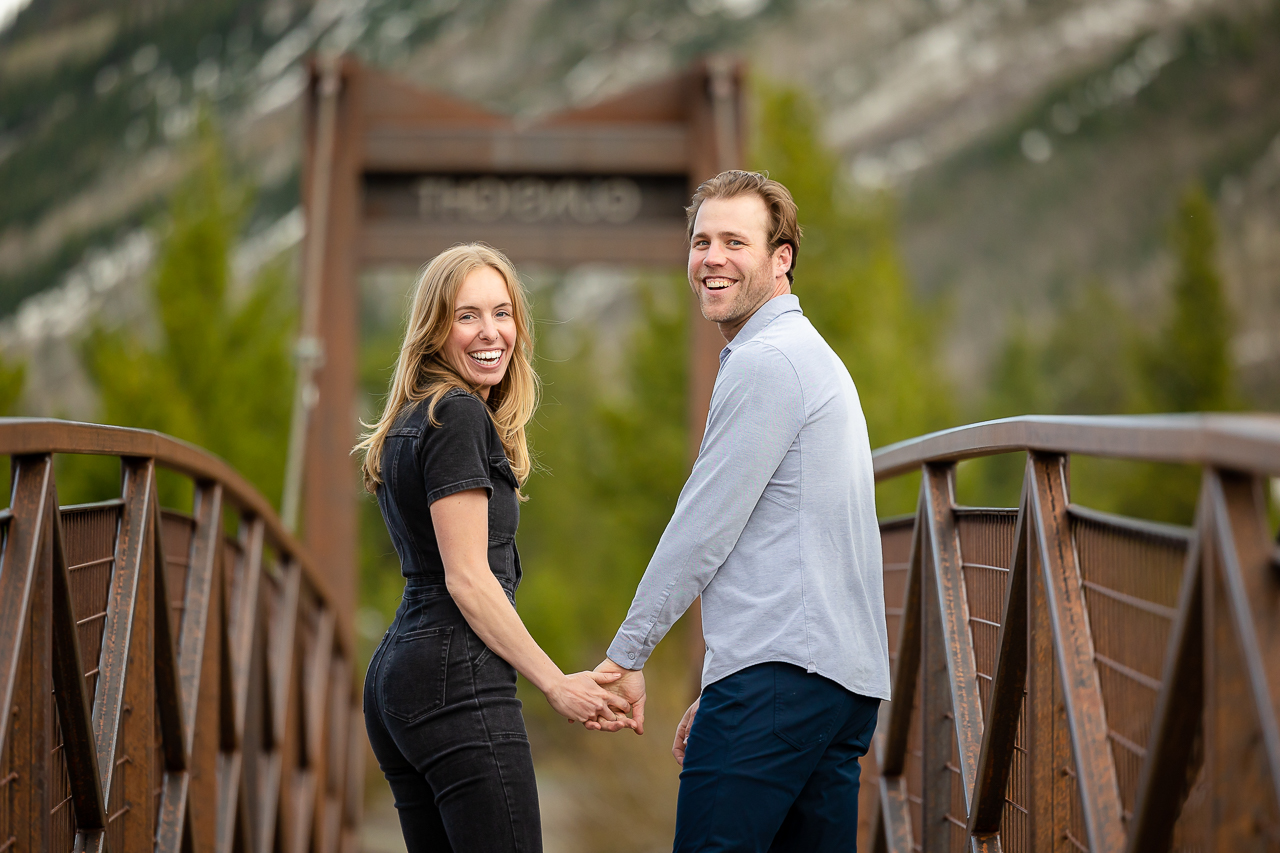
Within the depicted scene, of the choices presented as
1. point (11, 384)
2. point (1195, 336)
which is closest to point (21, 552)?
point (11, 384)

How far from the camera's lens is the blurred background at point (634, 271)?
15266mm

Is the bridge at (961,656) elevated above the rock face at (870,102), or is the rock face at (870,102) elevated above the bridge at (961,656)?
the rock face at (870,102)

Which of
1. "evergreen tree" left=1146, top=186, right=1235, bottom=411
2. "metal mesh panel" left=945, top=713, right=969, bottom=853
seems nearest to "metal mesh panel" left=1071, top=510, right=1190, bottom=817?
"metal mesh panel" left=945, top=713, right=969, bottom=853

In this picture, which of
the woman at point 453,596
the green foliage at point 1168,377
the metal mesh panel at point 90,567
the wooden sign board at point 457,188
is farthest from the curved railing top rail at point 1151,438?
the green foliage at point 1168,377

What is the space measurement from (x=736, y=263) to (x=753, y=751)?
2.71 ft

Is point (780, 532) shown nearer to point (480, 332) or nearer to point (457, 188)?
point (480, 332)

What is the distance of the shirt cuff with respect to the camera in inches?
88.9

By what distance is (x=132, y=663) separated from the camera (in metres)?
2.42

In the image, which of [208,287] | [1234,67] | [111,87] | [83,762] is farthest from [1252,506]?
[1234,67]

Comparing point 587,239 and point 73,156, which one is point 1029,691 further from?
point 73,156

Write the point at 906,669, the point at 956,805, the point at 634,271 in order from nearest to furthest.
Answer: the point at 956,805
the point at 906,669
the point at 634,271

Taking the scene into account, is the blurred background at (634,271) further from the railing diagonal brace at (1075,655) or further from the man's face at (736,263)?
the railing diagonal brace at (1075,655)

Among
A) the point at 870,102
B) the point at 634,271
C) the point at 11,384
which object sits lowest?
the point at 11,384

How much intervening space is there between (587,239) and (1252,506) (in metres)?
5.22
